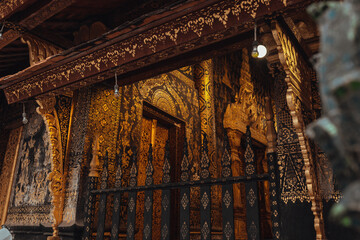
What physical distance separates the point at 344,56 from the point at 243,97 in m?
6.91

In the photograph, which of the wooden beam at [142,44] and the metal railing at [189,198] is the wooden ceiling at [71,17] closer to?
the wooden beam at [142,44]

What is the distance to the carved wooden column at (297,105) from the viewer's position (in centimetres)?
203

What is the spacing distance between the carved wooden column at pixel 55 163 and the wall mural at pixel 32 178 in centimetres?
14

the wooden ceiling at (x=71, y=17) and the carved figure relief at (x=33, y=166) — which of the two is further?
the carved figure relief at (x=33, y=166)

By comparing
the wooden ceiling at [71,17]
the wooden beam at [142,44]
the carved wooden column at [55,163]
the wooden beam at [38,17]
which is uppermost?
the wooden ceiling at [71,17]

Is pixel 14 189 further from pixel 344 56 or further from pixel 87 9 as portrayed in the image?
pixel 344 56

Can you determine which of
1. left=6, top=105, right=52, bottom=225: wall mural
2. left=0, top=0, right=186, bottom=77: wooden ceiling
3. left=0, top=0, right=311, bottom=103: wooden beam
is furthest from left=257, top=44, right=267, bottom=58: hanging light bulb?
left=6, top=105, right=52, bottom=225: wall mural

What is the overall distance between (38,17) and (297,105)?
8.41ft

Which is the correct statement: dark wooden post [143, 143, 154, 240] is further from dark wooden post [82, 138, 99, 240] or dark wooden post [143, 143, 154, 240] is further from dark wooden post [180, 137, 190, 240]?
dark wooden post [82, 138, 99, 240]

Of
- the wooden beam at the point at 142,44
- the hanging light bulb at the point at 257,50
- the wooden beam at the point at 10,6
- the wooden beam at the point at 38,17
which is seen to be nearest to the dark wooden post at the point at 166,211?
the wooden beam at the point at 142,44

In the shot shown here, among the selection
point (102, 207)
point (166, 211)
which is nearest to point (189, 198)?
point (166, 211)

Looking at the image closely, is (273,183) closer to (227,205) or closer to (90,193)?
(227,205)

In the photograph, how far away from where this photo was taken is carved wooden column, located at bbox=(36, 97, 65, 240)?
335 centimetres

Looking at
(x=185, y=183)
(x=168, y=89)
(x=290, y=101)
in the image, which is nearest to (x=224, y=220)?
(x=185, y=183)
